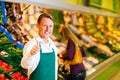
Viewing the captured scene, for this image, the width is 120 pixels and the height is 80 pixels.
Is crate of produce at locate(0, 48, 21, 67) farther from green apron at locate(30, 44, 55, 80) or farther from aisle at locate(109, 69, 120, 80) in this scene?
aisle at locate(109, 69, 120, 80)

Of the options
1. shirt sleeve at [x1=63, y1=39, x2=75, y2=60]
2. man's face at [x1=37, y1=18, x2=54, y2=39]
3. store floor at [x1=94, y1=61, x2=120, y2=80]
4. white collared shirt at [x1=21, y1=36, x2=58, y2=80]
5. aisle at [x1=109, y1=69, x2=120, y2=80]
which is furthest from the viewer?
aisle at [x1=109, y1=69, x2=120, y2=80]

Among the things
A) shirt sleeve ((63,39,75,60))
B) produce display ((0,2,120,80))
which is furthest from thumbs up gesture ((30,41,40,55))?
shirt sleeve ((63,39,75,60))

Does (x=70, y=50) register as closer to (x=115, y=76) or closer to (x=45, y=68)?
(x=45, y=68)

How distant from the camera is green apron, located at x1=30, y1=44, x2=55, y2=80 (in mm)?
2709

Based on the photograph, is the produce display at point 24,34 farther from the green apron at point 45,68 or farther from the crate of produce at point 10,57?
the green apron at point 45,68

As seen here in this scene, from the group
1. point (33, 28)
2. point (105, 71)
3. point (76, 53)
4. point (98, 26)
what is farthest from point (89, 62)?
point (98, 26)

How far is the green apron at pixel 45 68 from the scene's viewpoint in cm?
271

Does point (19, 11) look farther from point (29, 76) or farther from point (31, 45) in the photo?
point (29, 76)

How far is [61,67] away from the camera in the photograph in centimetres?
327

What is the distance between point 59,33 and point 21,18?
748mm

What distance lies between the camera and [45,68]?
9.05ft

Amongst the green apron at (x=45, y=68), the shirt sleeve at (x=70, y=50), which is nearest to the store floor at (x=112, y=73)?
the shirt sleeve at (x=70, y=50)

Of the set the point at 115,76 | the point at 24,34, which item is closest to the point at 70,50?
the point at 24,34

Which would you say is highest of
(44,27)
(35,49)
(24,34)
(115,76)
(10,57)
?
(44,27)
